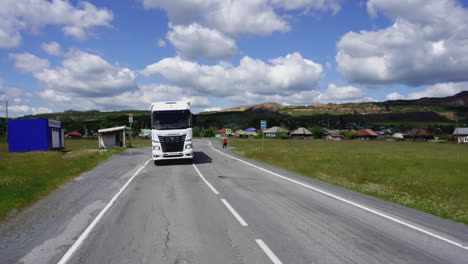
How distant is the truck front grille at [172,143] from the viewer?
20.4 metres

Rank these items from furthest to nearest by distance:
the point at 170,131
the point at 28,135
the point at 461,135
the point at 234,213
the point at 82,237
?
the point at 461,135, the point at 28,135, the point at 170,131, the point at 234,213, the point at 82,237

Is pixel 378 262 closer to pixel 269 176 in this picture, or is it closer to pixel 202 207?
pixel 202 207

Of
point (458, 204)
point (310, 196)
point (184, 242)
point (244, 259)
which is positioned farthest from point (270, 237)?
point (458, 204)

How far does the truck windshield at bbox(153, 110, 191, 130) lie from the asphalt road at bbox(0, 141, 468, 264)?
929 centimetres

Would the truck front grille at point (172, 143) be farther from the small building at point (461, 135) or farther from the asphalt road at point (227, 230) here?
the small building at point (461, 135)

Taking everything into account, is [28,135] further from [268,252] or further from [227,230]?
[268,252]

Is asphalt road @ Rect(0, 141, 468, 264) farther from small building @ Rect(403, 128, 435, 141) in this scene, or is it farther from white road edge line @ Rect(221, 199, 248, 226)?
small building @ Rect(403, 128, 435, 141)

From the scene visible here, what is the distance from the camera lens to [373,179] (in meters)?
18.1

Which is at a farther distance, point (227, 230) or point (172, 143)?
point (172, 143)

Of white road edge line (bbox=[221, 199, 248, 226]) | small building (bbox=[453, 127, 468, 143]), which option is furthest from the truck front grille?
small building (bbox=[453, 127, 468, 143])

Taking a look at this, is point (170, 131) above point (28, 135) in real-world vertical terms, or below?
above

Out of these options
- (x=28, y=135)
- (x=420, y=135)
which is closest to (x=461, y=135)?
(x=420, y=135)

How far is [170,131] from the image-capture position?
20391 mm

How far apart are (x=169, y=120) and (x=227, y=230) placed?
580 inches
